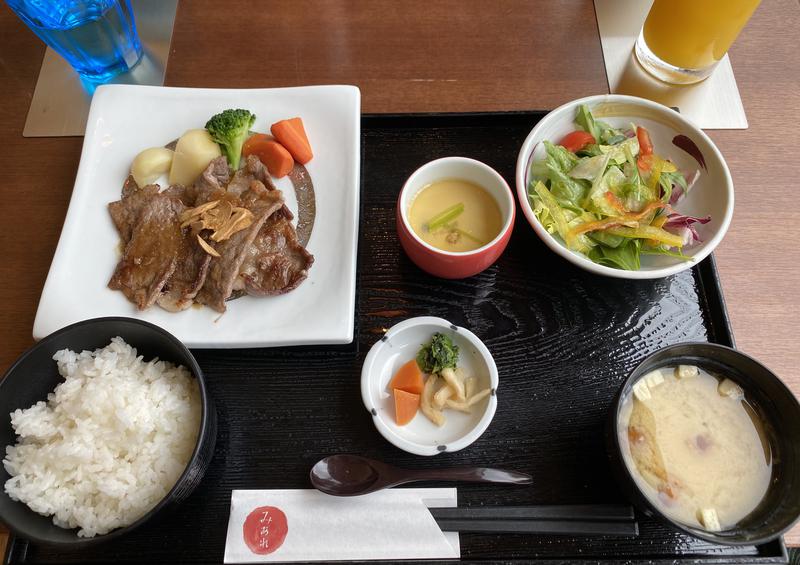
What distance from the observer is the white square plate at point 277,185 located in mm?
1922

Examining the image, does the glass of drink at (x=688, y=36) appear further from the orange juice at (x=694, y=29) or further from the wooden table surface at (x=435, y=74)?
the wooden table surface at (x=435, y=74)

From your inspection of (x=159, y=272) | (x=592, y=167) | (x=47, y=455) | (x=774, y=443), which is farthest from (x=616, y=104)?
(x=47, y=455)

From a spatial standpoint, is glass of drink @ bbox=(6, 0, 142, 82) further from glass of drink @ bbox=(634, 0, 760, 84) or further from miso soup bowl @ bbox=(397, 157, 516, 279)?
glass of drink @ bbox=(634, 0, 760, 84)

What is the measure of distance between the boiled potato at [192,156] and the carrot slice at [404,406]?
44.9 inches

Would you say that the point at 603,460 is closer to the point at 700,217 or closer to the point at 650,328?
the point at 650,328

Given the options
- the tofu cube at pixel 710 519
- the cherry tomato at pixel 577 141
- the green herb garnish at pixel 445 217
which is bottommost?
the tofu cube at pixel 710 519

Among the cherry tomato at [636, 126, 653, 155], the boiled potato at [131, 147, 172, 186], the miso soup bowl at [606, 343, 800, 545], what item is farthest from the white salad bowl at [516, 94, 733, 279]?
the boiled potato at [131, 147, 172, 186]

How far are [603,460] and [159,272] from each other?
1.60m

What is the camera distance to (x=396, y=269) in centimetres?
214

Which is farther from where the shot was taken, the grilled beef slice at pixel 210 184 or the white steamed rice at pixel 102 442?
the grilled beef slice at pixel 210 184

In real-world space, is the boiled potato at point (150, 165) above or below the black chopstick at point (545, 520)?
above

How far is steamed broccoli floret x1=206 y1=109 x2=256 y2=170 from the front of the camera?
218 centimetres

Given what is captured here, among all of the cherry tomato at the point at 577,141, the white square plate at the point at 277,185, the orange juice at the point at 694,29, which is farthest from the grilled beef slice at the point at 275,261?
the orange juice at the point at 694,29

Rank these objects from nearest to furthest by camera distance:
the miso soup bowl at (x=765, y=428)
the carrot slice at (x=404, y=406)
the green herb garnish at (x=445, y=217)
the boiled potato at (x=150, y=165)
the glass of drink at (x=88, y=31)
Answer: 1. the miso soup bowl at (x=765, y=428)
2. the carrot slice at (x=404, y=406)
3. the green herb garnish at (x=445, y=217)
4. the boiled potato at (x=150, y=165)
5. the glass of drink at (x=88, y=31)
